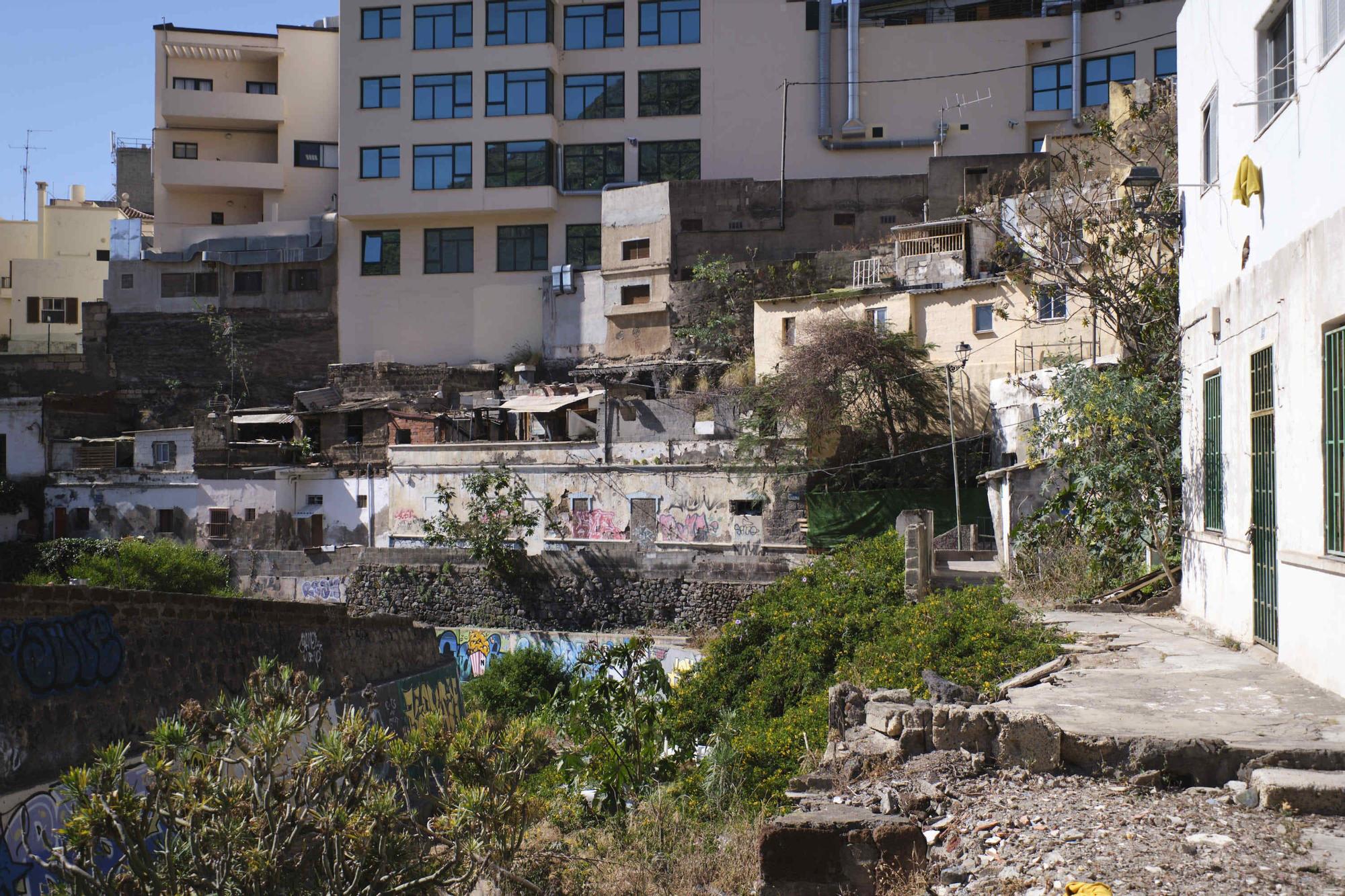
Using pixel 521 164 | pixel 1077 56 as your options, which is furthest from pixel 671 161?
pixel 1077 56

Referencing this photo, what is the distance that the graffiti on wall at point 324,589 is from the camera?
33.0 meters

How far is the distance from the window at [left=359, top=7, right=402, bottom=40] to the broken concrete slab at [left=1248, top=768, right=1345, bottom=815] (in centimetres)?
4426

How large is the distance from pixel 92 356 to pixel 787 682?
40591 millimetres

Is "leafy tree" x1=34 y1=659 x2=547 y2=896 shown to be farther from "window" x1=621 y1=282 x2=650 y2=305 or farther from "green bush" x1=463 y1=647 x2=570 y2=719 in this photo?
"window" x1=621 y1=282 x2=650 y2=305

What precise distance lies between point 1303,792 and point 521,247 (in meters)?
40.5

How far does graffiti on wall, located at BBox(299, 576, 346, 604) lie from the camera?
3297 centimetres

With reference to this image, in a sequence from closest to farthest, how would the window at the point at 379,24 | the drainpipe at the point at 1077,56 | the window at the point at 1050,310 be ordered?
the window at the point at 1050,310
the drainpipe at the point at 1077,56
the window at the point at 379,24

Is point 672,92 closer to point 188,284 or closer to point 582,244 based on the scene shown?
point 582,244

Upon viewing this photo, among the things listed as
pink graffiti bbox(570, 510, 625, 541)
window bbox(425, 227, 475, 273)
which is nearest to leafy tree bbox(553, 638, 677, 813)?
pink graffiti bbox(570, 510, 625, 541)

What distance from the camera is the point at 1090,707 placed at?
24.5ft

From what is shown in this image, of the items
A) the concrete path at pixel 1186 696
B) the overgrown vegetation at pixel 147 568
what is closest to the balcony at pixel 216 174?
the overgrown vegetation at pixel 147 568

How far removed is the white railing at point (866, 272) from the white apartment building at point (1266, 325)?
22.4 meters

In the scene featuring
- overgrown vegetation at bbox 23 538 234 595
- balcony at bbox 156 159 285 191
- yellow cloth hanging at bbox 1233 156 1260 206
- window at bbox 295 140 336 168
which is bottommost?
overgrown vegetation at bbox 23 538 234 595

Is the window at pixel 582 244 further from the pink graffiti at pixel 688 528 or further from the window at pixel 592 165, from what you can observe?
the pink graffiti at pixel 688 528
